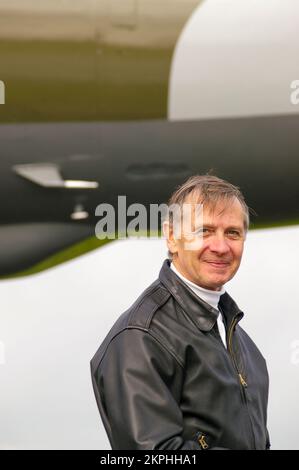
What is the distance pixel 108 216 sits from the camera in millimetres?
2174

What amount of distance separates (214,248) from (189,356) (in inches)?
4.7

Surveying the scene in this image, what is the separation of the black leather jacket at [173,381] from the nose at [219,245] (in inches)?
2.0

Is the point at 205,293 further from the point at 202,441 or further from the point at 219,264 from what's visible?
the point at 202,441

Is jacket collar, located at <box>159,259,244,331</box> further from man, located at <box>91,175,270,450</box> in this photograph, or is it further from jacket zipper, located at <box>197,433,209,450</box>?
jacket zipper, located at <box>197,433,209,450</box>

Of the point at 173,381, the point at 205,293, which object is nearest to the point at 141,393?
the point at 173,381

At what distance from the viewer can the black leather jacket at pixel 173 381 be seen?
0.84m

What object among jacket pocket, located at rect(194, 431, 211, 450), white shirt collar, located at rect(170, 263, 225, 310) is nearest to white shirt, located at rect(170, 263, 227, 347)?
white shirt collar, located at rect(170, 263, 225, 310)

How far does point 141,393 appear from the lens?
839 millimetres

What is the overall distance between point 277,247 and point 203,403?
1419 millimetres

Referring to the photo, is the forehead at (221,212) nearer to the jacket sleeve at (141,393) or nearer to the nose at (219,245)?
the nose at (219,245)

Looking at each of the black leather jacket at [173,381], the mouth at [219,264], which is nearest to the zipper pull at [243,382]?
the black leather jacket at [173,381]
